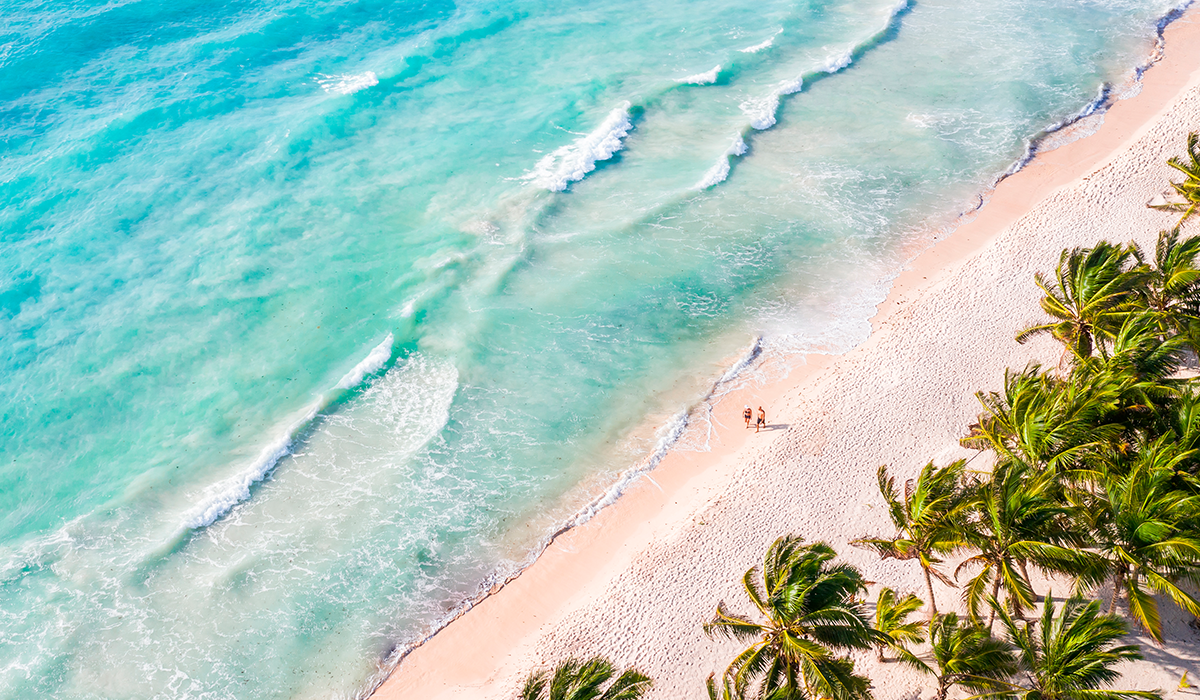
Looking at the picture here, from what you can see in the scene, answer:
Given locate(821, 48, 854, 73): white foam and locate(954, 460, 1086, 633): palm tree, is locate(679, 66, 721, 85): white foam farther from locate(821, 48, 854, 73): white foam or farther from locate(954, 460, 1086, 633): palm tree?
locate(954, 460, 1086, 633): palm tree

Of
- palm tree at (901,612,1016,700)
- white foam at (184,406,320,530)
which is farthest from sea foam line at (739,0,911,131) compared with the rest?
palm tree at (901,612,1016,700)

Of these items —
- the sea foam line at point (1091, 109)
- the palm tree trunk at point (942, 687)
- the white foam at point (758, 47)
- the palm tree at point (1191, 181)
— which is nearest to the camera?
the palm tree trunk at point (942, 687)

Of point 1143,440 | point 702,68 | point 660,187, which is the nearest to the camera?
point 1143,440

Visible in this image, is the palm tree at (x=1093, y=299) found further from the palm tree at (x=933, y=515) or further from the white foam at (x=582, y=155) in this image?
the white foam at (x=582, y=155)

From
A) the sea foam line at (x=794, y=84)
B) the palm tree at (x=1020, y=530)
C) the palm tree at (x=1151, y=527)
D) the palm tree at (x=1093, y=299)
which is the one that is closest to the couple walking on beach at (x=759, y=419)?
the palm tree at (x=1093, y=299)

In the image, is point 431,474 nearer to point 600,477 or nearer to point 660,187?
point 600,477

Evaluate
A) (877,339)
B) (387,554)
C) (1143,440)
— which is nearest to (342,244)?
(387,554)

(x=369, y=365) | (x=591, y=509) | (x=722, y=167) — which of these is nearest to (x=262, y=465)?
(x=369, y=365)
